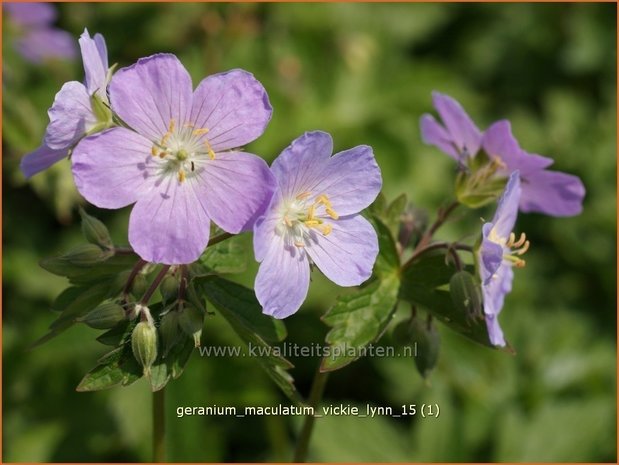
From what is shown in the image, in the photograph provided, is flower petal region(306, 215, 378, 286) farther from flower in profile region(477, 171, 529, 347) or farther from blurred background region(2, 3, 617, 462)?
blurred background region(2, 3, 617, 462)

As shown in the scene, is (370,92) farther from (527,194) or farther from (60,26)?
(527,194)

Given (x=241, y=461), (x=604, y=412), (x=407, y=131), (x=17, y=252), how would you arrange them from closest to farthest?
(x=604, y=412), (x=241, y=461), (x=17, y=252), (x=407, y=131)

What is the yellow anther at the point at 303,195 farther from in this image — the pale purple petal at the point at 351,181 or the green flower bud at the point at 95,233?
the green flower bud at the point at 95,233

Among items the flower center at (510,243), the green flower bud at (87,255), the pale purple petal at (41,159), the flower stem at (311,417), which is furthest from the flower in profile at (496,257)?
the pale purple petal at (41,159)

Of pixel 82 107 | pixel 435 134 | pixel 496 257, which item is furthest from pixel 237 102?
pixel 435 134

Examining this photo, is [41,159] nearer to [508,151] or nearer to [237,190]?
[237,190]

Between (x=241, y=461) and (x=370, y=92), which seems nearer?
(x=241, y=461)

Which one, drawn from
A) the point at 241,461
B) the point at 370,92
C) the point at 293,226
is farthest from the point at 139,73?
the point at 370,92
